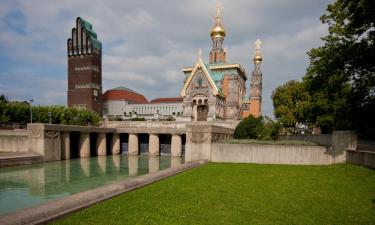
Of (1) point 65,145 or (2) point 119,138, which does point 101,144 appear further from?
(1) point 65,145

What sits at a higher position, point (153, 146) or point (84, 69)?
point (84, 69)

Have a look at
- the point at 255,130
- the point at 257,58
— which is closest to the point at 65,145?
the point at 255,130

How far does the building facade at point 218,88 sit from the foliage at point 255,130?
14454mm

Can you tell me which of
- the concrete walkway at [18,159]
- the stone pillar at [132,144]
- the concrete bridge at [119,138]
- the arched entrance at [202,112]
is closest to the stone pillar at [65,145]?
the concrete bridge at [119,138]

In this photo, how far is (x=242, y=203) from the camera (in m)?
9.83

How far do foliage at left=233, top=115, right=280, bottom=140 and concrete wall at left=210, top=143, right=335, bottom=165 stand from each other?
1294 cm

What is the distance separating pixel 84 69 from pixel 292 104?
201 feet

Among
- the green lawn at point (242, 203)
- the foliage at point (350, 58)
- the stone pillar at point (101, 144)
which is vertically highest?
the foliage at point (350, 58)

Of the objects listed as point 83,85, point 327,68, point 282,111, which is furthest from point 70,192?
point 83,85

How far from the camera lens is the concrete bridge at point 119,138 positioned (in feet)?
83.3

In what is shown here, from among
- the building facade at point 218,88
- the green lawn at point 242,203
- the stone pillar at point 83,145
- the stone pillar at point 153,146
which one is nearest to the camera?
the green lawn at point 242,203

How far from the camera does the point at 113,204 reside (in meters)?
9.43

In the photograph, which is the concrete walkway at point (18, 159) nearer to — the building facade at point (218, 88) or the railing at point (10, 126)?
the railing at point (10, 126)

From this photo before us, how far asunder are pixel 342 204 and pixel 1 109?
173 feet
